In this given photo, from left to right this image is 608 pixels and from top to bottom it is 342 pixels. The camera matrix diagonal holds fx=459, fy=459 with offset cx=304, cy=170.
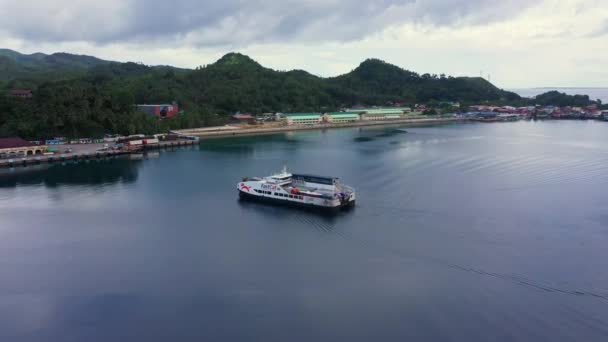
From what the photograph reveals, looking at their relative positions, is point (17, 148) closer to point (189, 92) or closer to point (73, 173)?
point (73, 173)

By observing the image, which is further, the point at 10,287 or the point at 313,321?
the point at 10,287

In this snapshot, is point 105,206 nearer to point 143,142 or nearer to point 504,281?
point 504,281

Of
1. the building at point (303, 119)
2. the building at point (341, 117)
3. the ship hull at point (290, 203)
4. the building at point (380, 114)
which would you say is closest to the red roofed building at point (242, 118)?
the building at point (303, 119)

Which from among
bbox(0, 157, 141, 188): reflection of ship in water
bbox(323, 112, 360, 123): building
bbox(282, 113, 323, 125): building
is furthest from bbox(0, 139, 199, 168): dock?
bbox(323, 112, 360, 123): building

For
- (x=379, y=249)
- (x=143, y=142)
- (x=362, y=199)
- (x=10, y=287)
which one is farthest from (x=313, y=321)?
(x=143, y=142)

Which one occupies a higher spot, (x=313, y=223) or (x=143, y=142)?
(x=143, y=142)
